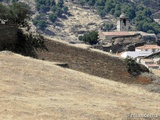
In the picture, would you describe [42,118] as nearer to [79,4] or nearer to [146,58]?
[146,58]

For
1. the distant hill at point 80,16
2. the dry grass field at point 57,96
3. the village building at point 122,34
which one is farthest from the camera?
the distant hill at point 80,16

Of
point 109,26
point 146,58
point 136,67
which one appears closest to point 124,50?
point 146,58

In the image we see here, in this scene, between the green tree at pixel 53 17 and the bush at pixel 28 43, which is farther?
the green tree at pixel 53 17

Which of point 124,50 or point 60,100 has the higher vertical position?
point 60,100

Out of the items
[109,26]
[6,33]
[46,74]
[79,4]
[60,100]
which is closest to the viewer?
[60,100]

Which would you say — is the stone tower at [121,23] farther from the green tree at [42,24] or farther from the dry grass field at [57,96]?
the dry grass field at [57,96]

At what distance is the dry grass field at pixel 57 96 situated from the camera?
17.6 metres

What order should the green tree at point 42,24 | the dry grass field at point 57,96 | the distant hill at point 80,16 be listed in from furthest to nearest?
the distant hill at point 80,16 < the green tree at point 42,24 < the dry grass field at point 57,96

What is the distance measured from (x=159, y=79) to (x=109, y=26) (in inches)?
5310

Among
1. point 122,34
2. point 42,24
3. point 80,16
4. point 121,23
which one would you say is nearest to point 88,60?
point 122,34

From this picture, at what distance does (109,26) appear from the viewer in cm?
16462

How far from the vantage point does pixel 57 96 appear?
20.0 metres

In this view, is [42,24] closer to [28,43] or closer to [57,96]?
[28,43]

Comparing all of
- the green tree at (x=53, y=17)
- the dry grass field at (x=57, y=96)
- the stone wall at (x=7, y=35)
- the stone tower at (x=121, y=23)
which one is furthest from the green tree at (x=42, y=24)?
the dry grass field at (x=57, y=96)
